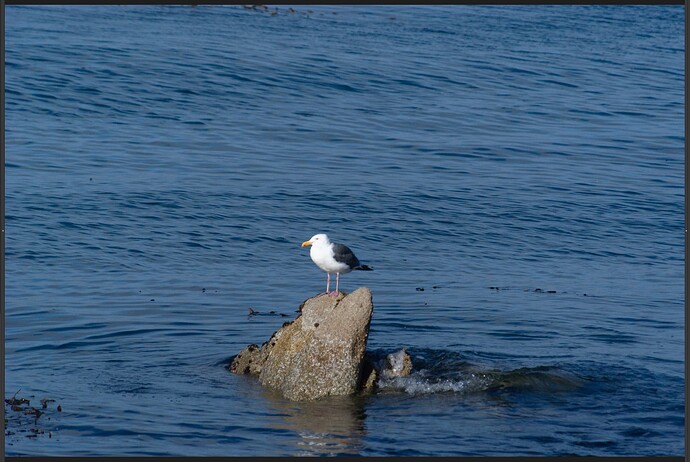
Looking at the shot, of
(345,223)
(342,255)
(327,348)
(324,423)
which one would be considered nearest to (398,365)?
(327,348)

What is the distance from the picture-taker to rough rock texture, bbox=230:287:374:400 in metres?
14.2

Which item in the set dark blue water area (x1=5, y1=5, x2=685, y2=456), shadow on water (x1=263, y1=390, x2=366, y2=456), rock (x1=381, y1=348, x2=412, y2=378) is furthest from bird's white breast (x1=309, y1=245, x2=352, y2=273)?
shadow on water (x1=263, y1=390, x2=366, y2=456)

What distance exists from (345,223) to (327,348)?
12.9 m

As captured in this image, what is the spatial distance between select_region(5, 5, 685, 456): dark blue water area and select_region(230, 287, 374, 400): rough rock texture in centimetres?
33

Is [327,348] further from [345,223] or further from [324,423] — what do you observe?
[345,223]

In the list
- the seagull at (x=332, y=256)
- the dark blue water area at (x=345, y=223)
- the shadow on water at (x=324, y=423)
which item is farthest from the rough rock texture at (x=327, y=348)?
the seagull at (x=332, y=256)

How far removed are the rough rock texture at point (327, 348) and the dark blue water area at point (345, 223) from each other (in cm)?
33

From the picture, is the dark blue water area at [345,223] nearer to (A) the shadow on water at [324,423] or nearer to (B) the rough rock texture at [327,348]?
(A) the shadow on water at [324,423]

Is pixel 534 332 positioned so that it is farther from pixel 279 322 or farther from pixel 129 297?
pixel 129 297

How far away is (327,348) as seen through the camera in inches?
563

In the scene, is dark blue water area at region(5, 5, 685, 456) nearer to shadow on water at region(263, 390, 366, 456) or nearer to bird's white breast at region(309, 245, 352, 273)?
shadow on water at region(263, 390, 366, 456)

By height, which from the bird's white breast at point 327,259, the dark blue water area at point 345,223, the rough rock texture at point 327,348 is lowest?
the dark blue water area at point 345,223

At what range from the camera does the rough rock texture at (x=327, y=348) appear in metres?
14.2

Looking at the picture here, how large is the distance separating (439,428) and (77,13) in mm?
46821
